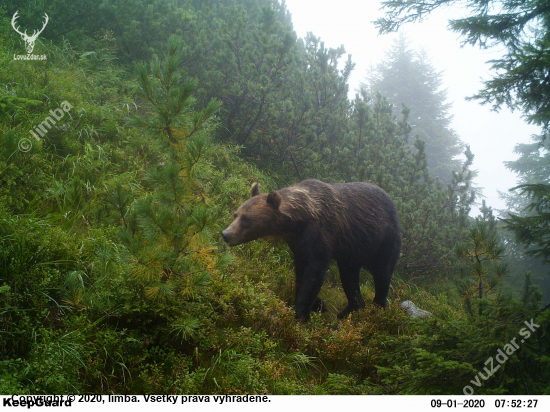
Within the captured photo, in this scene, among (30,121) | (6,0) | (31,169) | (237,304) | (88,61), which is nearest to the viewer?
(237,304)

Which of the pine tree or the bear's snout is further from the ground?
the pine tree

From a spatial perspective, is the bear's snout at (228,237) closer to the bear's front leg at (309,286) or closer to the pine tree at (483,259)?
the bear's front leg at (309,286)

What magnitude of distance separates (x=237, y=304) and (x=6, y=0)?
8273mm

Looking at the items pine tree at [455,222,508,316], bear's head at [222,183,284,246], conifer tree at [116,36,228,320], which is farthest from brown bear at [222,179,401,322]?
pine tree at [455,222,508,316]

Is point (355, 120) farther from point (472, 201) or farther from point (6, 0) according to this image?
point (6, 0)

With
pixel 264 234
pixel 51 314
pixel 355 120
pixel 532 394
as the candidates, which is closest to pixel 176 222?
pixel 51 314

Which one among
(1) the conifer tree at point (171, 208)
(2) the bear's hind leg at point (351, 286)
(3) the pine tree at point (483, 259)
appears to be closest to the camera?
(1) the conifer tree at point (171, 208)

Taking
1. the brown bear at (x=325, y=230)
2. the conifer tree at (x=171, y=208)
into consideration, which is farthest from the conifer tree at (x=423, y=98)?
the conifer tree at (x=171, y=208)

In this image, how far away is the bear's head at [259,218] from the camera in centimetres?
526

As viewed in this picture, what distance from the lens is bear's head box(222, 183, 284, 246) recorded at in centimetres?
526

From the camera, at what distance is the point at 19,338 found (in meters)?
2.94

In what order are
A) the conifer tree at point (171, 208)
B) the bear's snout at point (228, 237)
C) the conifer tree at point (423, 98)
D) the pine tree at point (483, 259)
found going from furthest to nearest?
the conifer tree at point (423, 98) < the bear's snout at point (228, 237) < the pine tree at point (483, 259) < the conifer tree at point (171, 208)

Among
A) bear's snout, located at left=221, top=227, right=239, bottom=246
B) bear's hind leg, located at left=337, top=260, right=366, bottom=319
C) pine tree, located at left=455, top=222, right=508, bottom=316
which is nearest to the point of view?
pine tree, located at left=455, top=222, right=508, bottom=316

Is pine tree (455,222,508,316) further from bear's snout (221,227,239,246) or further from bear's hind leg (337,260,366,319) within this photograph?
bear's snout (221,227,239,246)
